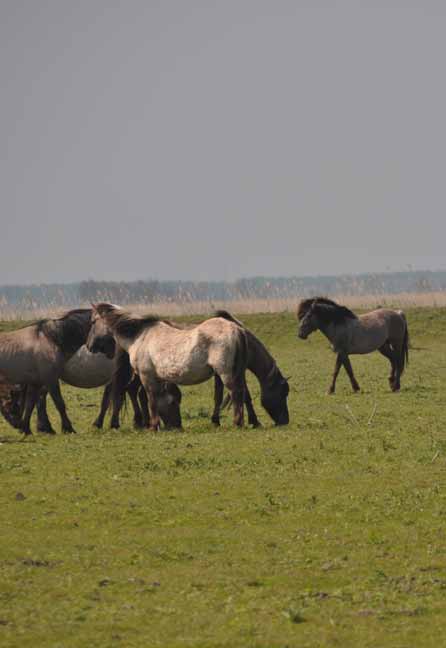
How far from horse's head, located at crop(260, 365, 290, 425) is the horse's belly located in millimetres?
2679

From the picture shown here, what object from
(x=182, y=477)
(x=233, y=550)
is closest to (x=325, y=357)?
(x=182, y=477)

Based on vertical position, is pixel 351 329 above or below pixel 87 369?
below

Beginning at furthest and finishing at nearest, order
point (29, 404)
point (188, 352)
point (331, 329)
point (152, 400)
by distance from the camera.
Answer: point (331, 329) < point (29, 404) < point (152, 400) < point (188, 352)

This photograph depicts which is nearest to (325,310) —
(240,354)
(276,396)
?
(276,396)

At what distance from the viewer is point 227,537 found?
37.4 ft

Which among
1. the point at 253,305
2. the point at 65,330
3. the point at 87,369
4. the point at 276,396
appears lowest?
the point at 253,305

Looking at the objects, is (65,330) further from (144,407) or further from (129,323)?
(144,407)

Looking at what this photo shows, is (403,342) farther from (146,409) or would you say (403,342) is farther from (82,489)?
(82,489)

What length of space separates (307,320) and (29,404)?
361 inches

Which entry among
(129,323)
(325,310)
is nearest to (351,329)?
(325,310)

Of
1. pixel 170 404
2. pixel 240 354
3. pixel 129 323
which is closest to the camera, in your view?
pixel 240 354

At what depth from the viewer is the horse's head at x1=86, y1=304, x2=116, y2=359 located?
18.7 metres

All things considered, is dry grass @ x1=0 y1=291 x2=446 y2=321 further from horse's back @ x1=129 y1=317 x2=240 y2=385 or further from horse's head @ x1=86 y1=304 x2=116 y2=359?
horse's back @ x1=129 y1=317 x2=240 y2=385

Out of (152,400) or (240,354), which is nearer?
(240,354)
